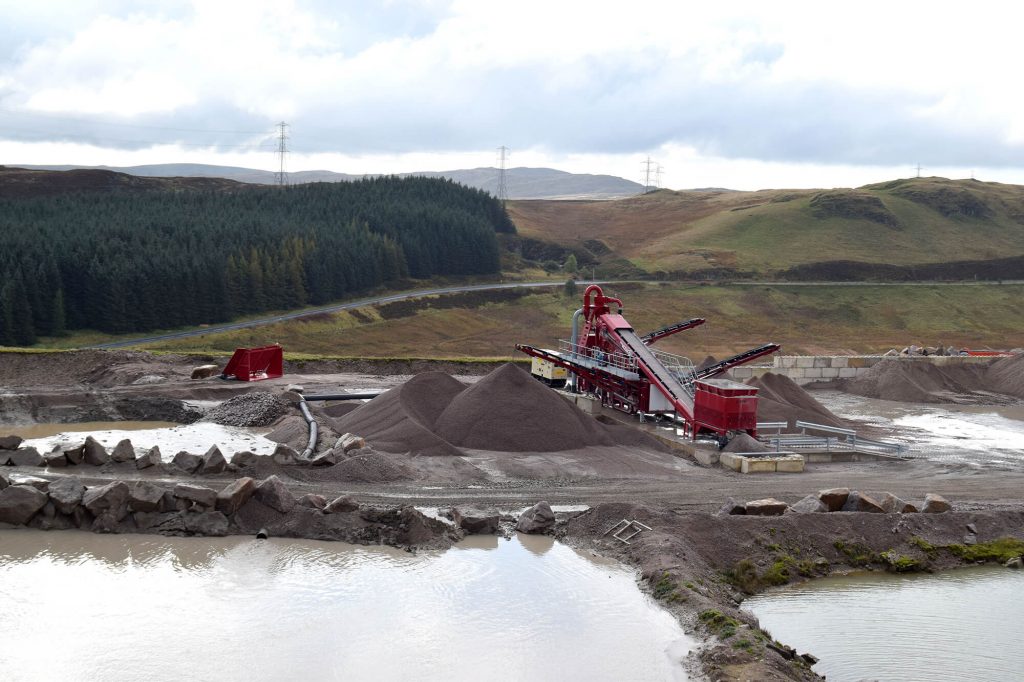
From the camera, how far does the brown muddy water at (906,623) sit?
15492 millimetres

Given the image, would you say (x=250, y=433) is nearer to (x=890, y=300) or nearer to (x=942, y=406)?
(x=942, y=406)

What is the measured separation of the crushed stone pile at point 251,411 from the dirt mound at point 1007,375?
3371cm

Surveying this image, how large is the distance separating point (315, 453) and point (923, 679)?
16920mm

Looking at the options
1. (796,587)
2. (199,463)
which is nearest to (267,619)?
(199,463)

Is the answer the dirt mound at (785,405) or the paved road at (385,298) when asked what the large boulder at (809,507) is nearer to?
the dirt mound at (785,405)

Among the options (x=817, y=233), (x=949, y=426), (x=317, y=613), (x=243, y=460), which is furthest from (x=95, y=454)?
(x=817, y=233)

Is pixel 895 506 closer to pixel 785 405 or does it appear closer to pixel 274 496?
pixel 785 405

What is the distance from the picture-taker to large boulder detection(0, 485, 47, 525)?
66.2 ft

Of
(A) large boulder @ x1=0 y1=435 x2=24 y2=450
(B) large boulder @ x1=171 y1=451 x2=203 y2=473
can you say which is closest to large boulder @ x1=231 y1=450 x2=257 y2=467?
(B) large boulder @ x1=171 y1=451 x2=203 y2=473

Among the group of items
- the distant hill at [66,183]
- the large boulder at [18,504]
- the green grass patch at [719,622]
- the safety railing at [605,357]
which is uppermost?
the distant hill at [66,183]

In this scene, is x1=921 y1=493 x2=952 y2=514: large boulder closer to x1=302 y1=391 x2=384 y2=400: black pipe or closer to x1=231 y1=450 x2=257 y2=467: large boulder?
x1=231 y1=450 x2=257 y2=467: large boulder

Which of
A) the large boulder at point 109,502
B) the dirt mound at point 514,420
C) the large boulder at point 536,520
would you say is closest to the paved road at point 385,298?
the dirt mound at point 514,420

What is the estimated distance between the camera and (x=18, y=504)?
20141 mm

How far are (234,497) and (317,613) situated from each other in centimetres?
470
